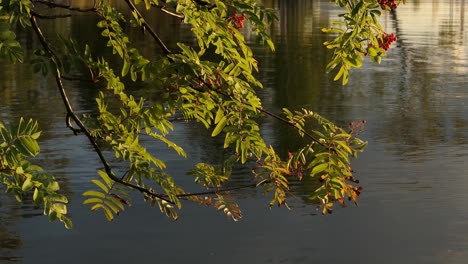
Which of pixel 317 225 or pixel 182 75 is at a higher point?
pixel 182 75

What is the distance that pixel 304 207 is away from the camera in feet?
66.1

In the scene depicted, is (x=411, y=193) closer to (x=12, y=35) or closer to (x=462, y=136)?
(x=462, y=136)

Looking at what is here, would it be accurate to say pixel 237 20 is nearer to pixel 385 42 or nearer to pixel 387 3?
pixel 385 42

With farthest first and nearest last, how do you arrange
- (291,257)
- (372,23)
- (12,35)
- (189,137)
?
1. (189,137)
2. (291,257)
3. (372,23)
4. (12,35)

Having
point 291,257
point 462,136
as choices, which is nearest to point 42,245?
point 291,257

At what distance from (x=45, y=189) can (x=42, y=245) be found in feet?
37.9

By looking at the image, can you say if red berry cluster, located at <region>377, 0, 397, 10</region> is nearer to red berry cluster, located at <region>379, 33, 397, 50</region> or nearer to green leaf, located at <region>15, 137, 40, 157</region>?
red berry cluster, located at <region>379, 33, 397, 50</region>

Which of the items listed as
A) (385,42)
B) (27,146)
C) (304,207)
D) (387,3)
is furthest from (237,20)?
(304,207)

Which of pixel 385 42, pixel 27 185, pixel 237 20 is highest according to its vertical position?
pixel 237 20

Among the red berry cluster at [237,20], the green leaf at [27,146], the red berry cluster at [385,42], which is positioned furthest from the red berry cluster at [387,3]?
the green leaf at [27,146]

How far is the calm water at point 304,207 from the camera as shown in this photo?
1719cm

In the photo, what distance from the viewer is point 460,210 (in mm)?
20094

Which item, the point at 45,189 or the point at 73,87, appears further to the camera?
the point at 73,87

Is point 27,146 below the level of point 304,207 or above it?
above
